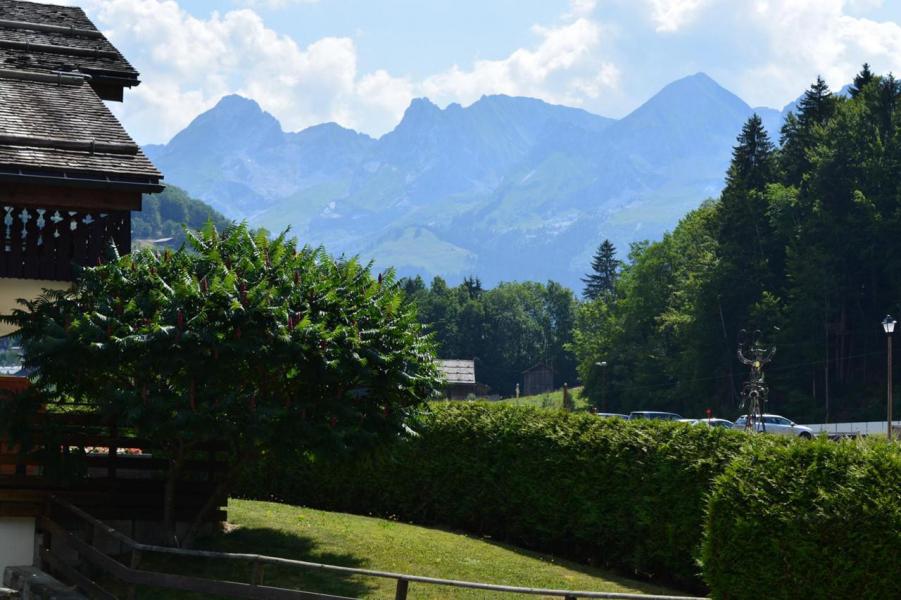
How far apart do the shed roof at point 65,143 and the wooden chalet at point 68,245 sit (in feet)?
0.06

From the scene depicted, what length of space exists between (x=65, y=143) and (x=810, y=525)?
1302cm

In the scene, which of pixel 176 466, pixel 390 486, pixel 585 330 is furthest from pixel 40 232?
pixel 585 330

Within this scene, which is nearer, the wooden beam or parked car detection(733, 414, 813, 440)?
the wooden beam

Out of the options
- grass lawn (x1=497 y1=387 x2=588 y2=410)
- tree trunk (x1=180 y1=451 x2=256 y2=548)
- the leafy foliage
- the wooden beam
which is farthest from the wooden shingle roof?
grass lawn (x1=497 y1=387 x2=588 y2=410)

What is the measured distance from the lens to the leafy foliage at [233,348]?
17.0m

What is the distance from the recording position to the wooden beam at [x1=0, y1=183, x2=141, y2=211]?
19.3m

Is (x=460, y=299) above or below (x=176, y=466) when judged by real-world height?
above

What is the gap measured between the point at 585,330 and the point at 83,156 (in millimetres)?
149427

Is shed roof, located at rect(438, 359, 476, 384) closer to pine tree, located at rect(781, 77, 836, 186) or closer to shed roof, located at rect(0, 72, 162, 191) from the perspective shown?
pine tree, located at rect(781, 77, 836, 186)

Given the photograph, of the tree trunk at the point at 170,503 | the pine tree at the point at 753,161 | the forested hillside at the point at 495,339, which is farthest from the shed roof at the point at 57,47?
the forested hillside at the point at 495,339

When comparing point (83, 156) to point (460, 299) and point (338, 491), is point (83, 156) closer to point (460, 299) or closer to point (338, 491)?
point (338, 491)

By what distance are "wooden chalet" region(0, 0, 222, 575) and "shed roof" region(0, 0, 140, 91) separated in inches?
73.2

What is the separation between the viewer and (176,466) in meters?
18.7

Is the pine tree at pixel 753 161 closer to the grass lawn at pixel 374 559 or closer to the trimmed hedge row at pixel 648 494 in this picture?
the trimmed hedge row at pixel 648 494
